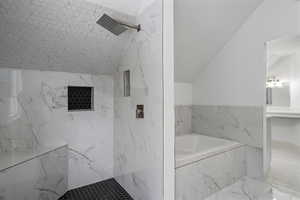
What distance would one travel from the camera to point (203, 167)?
5.56 ft

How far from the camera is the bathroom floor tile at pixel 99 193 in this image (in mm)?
1707

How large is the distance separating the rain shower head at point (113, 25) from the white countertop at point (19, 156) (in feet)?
4.50

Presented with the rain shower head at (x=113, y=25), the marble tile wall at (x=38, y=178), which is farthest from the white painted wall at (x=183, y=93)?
the marble tile wall at (x=38, y=178)

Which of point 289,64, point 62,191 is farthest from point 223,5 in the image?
point 62,191

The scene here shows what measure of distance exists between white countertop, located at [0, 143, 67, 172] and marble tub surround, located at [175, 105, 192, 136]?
1851 mm

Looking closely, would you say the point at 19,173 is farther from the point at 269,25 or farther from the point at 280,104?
the point at 269,25

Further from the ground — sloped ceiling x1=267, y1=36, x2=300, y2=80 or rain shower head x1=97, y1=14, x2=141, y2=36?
rain shower head x1=97, y1=14, x2=141, y2=36

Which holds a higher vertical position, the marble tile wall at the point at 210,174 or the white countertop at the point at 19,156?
the white countertop at the point at 19,156

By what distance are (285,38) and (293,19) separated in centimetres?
21

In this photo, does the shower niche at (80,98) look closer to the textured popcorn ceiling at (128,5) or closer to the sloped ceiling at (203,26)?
the textured popcorn ceiling at (128,5)

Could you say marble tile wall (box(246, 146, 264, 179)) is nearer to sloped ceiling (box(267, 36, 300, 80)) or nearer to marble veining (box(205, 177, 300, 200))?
marble veining (box(205, 177, 300, 200))

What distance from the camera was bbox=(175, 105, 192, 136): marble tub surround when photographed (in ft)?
9.00

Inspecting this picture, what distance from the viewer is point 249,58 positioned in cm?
220

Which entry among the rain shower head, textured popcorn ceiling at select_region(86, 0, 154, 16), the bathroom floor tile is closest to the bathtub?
the bathroom floor tile
